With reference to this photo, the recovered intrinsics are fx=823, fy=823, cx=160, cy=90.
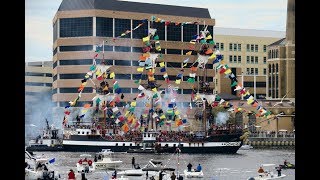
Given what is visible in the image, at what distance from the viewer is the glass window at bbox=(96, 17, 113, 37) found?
85.9 metres

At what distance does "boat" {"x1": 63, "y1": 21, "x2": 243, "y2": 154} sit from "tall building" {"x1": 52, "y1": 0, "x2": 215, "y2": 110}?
191cm

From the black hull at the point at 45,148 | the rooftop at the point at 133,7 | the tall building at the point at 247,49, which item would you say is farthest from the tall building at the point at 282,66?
the black hull at the point at 45,148

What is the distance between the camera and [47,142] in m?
80.2

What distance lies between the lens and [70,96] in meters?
86.2

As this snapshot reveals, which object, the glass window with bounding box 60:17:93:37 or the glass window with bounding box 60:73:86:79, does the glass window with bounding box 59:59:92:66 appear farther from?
the glass window with bounding box 60:17:93:37

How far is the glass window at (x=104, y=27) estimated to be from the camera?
85875 mm

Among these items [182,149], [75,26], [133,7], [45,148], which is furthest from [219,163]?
[133,7]

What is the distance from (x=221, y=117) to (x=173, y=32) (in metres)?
10.7

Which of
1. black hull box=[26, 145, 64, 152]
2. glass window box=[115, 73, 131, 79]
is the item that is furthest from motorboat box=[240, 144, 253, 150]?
black hull box=[26, 145, 64, 152]

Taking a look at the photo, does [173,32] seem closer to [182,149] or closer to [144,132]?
[144,132]

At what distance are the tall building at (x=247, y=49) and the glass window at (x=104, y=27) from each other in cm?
2266

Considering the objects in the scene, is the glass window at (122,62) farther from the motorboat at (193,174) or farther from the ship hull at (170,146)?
the motorboat at (193,174)

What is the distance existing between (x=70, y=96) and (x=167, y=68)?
10.9 m
